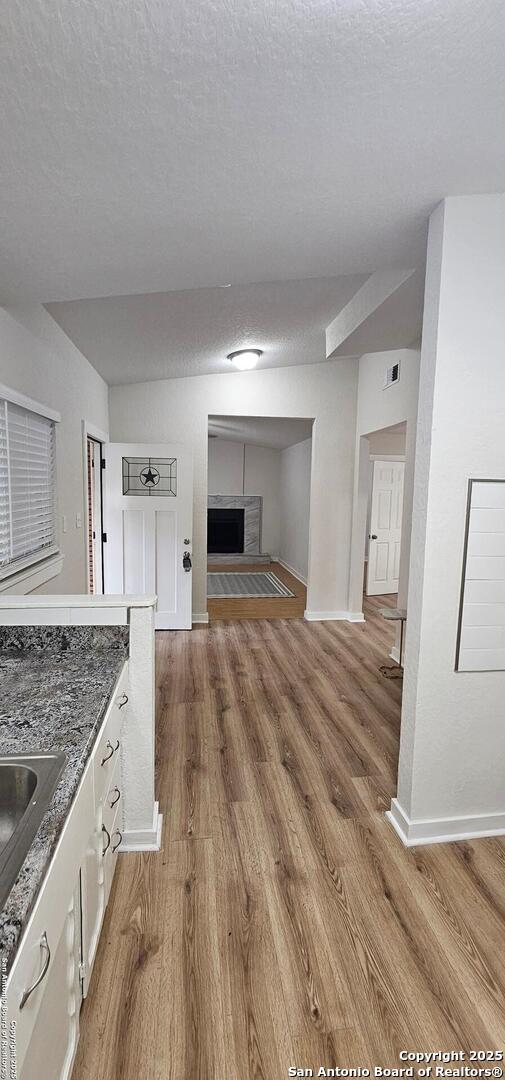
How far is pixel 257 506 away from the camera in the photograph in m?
9.12

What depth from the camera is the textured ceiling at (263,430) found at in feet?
21.2

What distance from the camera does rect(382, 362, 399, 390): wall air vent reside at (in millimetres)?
4273

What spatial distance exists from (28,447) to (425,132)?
6.70 feet

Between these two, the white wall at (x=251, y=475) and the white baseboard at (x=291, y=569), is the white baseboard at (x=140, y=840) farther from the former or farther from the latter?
the white wall at (x=251, y=475)

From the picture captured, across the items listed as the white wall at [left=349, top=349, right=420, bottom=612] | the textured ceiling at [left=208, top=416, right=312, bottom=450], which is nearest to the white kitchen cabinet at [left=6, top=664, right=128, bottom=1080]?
the white wall at [left=349, top=349, right=420, bottom=612]

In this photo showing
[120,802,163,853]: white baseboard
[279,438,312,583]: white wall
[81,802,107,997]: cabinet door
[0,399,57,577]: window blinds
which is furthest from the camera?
[279,438,312,583]: white wall

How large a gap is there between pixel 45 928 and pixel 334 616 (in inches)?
187

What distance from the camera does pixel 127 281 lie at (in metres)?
2.22

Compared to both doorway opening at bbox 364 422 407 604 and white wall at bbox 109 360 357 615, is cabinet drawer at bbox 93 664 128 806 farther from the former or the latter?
doorway opening at bbox 364 422 407 604

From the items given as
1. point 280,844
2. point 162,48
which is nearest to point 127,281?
point 162,48

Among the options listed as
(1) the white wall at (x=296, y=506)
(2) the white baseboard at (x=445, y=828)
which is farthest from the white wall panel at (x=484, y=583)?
(1) the white wall at (x=296, y=506)

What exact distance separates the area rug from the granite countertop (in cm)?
445

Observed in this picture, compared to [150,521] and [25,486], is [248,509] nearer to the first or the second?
[150,521]

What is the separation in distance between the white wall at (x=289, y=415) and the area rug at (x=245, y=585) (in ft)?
4.06
